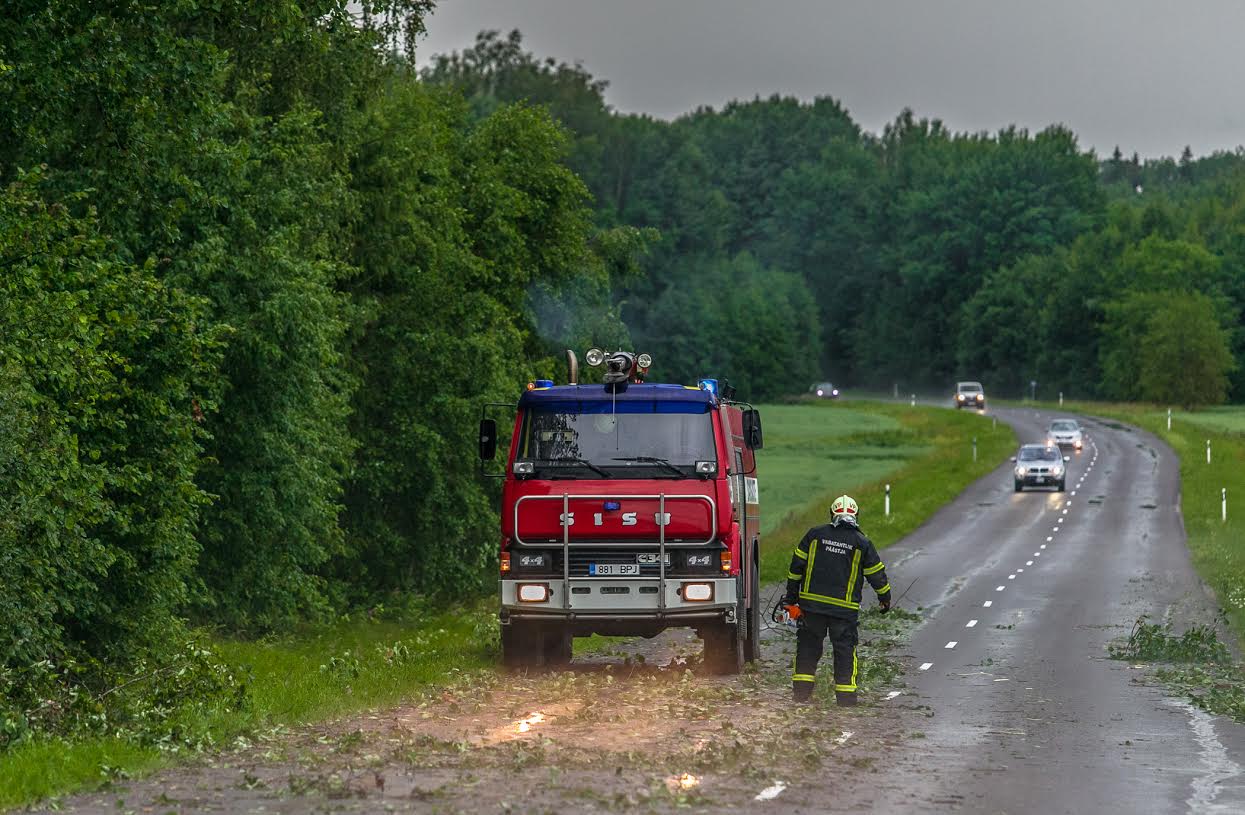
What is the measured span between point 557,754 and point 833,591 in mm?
4535

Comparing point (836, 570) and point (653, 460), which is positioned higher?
point (653, 460)

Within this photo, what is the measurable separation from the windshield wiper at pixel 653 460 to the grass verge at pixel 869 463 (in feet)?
58.0

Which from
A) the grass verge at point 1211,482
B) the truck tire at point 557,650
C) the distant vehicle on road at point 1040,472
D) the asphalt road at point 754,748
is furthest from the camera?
the distant vehicle on road at point 1040,472

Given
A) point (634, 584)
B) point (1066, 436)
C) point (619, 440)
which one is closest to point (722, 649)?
point (634, 584)

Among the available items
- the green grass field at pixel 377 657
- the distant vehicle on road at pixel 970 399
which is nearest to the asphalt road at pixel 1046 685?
the green grass field at pixel 377 657

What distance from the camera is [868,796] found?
37.3 ft

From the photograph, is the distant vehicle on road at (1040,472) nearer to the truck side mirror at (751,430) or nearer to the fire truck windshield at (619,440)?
the truck side mirror at (751,430)

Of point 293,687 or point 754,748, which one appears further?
point 293,687

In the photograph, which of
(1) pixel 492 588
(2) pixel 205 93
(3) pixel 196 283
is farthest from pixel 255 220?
(1) pixel 492 588

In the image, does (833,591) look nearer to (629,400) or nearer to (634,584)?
(634,584)

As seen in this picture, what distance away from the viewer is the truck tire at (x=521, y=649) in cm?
1869

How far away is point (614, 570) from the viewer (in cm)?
1794

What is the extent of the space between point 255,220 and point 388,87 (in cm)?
892

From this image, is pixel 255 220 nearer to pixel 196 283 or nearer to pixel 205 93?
pixel 196 283
